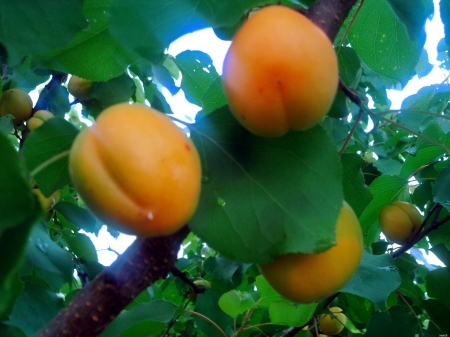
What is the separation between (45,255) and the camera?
33.2 inches

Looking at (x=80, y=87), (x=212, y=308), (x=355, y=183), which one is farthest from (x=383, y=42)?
(x=80, y=87)

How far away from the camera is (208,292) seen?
146cm

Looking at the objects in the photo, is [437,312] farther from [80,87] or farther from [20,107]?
[20,107]

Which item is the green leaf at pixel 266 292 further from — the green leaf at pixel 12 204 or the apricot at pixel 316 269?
the green leaf at pixel 12 204

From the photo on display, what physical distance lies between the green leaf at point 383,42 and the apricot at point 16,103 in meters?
1.25

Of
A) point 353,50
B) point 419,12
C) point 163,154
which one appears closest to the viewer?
point 163,154

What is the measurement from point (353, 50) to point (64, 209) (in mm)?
950

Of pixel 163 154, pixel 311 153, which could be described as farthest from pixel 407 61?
pixel 163 154

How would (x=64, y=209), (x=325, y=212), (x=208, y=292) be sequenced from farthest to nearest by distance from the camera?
(x=208, y=292) → (x=64, y=209) → (x=325, y=212)

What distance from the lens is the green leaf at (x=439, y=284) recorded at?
143 centimetres

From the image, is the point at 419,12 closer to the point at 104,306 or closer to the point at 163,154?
the point at 163,154

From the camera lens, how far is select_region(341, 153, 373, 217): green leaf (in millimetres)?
948

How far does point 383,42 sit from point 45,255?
3.15 feet

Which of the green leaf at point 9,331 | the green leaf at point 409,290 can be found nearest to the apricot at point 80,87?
the green leaf at point 9,331
